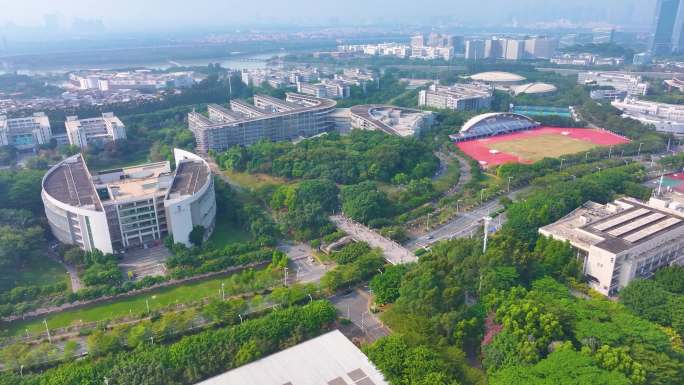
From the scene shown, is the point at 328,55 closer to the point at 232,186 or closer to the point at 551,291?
the point at 232,186

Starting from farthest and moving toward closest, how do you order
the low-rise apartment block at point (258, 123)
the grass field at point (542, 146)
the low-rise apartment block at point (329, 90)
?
1. the low-rise apartment block at point (329, 90)
2. the low-rise apartment block at point (258, 123)
3. the grass field at point (542, 146)

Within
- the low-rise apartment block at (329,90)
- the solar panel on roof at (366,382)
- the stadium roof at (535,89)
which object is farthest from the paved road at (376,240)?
the stadium roof at (535,89)

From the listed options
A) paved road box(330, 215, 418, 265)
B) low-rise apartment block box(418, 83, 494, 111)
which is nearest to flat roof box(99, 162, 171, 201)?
paved road box(330, 215, 418, 265)

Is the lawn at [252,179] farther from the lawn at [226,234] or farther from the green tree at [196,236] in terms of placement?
the green tree at [196,236]

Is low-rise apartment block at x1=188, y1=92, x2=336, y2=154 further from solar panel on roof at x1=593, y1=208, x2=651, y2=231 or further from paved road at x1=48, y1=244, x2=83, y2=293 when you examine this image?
solar panel on roof at x1=593, y1=208, x2=651, y2=231

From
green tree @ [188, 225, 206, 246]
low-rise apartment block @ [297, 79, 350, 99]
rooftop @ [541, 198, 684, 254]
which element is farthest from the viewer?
low-rise apartment block @ [297, 79, 350, 99]

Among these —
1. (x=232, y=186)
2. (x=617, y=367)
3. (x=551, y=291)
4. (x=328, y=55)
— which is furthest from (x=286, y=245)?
(x=328, y=55)

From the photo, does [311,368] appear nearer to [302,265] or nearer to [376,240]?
[302,265]
